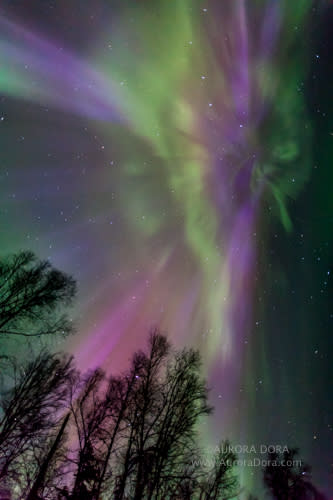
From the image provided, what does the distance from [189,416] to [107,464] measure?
3968 millimetres

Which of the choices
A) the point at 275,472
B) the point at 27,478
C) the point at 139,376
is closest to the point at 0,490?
the point at 27,478

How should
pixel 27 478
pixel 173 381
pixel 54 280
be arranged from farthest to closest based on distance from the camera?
pixel 27 478
pixel 173 381
pixel 54 280

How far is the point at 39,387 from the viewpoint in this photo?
1278 centimetres

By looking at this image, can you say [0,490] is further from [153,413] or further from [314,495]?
[314,495]

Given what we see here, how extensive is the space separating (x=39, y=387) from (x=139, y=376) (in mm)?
4660

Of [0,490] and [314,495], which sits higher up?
[314,495]

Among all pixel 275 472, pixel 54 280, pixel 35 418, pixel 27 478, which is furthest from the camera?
pixel 275 472

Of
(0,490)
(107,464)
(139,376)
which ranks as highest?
(139,376)

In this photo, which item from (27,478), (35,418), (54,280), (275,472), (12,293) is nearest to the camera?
(12,293)

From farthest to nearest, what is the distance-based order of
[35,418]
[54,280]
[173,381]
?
[173,381], [35,418], [54,280]

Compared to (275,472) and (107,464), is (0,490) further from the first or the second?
(275,472)

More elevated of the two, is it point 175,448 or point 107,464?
point 175,448

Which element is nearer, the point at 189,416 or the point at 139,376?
the point at 189,416

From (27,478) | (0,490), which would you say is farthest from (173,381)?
(27,478)
